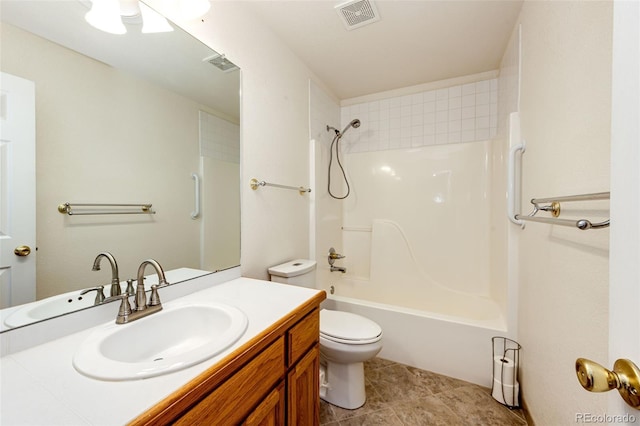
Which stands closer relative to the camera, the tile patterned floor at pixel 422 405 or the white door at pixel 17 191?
the white door at pixel 17 191

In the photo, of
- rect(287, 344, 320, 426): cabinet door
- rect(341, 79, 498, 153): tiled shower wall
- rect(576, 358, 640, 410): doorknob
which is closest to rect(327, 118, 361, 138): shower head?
rect(341, 79, 498, 153): tiled shower wall

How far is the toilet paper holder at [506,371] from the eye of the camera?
1.43 metres

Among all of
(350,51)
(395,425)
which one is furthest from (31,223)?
(350,51)

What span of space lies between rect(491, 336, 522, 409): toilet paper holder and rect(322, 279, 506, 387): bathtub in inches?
1.9

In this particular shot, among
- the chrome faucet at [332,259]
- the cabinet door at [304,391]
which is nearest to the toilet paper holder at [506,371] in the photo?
the cabinet door at [304,391]

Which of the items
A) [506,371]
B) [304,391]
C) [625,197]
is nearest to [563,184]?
[625,197]

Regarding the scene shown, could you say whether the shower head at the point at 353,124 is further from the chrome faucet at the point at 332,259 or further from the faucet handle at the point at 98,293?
the faucet handle at the point at 98,293

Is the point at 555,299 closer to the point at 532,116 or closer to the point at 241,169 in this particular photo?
the point at 532,116

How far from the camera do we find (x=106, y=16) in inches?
34.9

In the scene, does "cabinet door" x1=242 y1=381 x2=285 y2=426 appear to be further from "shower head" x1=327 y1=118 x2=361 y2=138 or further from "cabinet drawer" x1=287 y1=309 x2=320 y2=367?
"shower head" x1=327 y1=118 x2=361 y2=138

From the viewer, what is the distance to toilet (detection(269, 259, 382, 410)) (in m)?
1.36

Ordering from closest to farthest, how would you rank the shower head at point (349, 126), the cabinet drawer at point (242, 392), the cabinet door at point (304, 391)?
the cabinet drawer at point (242, 392)
the cabinet door at point (304, 391)
the shower head at point (349, 126)

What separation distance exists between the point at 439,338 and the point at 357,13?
2104 mm

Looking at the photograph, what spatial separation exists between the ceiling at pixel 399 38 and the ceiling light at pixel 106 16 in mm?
798
